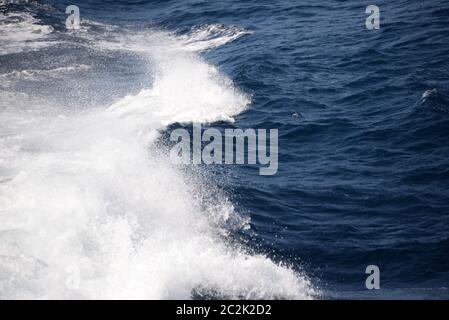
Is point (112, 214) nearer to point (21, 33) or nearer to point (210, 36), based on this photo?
point (21, 33)

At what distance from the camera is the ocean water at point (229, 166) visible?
9453 mm

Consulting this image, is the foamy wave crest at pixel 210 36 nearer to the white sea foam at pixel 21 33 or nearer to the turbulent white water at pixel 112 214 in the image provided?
the white sea foam at pixel 21 33

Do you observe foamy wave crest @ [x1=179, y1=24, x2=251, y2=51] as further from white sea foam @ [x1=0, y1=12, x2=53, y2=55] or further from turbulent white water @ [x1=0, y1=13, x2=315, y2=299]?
turbulent white water @ [x1=0, y1=13, x2=315, y2=299]

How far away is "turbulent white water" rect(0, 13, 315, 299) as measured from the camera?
8.87 metres

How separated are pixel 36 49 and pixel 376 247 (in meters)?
16.8

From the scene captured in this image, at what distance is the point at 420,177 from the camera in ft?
43.2

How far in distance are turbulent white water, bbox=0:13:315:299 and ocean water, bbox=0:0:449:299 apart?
4 cm

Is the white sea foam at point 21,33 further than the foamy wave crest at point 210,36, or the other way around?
the foamy wave crest at point 210,36

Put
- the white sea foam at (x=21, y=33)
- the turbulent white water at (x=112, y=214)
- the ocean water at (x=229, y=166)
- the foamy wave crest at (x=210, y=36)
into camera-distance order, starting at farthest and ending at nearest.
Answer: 1. the foamy wave crest at (x=210, y=36)
2. the white sea foam at (x=21, y=33)
3. the ocean water at (x=229, y=166)
4. the turbulent white water at (x=112, y=214)

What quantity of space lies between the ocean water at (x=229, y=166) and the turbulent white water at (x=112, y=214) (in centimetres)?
4

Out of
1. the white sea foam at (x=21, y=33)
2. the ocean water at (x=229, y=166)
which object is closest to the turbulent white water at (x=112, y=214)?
the ocean water at (x=229, y=166)

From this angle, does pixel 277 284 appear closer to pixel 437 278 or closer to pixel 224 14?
pixel 437 278

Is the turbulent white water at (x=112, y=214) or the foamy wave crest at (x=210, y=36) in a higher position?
the foamy wave crest at (x=210, y=36)
